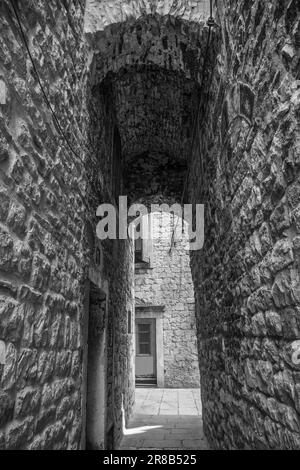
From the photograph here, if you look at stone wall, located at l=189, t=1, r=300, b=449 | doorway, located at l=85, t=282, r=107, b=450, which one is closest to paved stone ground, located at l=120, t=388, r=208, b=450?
doorway, located at l=85, t=282, r=107, b=450

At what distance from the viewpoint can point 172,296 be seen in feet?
34.1

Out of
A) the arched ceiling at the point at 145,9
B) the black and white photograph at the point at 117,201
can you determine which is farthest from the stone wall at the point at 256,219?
the arched ceiling at the point at 145,9

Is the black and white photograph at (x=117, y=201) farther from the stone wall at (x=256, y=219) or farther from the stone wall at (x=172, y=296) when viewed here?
the stone wall at (x=172, y=296)

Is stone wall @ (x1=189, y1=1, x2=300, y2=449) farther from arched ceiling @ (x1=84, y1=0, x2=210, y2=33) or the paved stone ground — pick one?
the paved stone ground

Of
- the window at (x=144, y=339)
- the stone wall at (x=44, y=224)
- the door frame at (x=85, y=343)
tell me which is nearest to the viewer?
the stone wall at (x=44, y=224)

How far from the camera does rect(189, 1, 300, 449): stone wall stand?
162 cm

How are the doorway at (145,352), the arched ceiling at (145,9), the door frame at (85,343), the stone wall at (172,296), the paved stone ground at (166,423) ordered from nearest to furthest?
the door frame at (85,343), the arched ceiling at (145,9), the paved stone ground at (166,423), the stone wall at (172,296), the doorway at (145,352)

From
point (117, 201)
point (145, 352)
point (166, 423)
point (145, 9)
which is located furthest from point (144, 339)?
point (145, 9)

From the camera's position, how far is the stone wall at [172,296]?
32.1 ft

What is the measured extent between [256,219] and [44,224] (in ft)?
3.85

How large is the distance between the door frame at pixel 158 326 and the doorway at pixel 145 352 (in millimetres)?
237

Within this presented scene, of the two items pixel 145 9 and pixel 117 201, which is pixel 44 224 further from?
pixel 117 201
